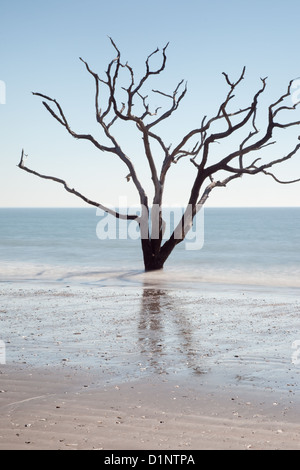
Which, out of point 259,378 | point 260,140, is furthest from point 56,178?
point 259,378

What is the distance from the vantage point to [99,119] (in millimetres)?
15406

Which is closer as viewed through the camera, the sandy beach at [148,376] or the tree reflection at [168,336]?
the sandy beach at [148,376]

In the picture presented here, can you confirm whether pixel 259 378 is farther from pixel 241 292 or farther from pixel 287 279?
pixel 287 279

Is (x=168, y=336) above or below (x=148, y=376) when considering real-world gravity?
below

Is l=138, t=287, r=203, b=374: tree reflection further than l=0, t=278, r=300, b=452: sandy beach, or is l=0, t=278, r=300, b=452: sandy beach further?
l=138, t=287, r=203, b=374: tree reflection

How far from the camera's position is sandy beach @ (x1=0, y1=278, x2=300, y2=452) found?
3.85 metres

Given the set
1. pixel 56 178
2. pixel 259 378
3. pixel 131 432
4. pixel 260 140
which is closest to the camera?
pixel 131 432

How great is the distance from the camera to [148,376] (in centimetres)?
521

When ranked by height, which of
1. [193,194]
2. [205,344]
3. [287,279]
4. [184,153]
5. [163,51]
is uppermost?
[163,51]

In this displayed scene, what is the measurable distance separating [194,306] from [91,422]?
18.2 ft

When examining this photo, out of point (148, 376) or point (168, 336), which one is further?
point (168, 336)

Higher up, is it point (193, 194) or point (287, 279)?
point (193, 194)

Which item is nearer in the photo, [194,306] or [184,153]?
[194,306]

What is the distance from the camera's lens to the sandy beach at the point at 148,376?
385 centimetres
